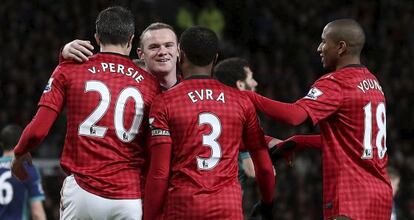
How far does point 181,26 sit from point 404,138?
462 cm

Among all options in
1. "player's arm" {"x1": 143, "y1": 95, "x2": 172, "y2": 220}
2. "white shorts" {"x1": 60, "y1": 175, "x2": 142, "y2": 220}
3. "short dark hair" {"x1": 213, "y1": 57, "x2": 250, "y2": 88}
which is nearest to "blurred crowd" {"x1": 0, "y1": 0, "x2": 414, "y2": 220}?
"short dark hair" {"x1": 213, "y1": 57, "x2": 250, "y2": 88}

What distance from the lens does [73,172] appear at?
19.2ft

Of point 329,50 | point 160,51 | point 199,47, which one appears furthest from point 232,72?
point 199,47

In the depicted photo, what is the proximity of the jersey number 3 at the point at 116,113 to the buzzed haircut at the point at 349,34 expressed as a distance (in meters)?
1.37

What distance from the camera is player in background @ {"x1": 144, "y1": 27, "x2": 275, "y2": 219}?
18.4ft

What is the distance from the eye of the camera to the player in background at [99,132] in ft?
19.1

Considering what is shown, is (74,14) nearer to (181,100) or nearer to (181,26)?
(181,26)

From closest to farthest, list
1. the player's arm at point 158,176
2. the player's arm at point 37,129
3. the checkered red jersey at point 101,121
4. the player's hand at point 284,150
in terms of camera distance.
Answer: the player's arm at point 158,176 < the player's arm at point 37,129 < the checkered red jersey at point 101,121 < the player's hand at point 284,150

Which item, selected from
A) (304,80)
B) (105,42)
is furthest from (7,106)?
(105,42)

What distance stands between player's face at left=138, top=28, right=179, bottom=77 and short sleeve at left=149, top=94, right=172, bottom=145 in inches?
33.3

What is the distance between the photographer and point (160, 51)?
6.48 m

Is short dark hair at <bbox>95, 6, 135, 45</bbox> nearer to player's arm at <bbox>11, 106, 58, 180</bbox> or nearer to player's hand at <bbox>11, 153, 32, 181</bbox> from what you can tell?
player's arm at <bbox>11, 106, 58, 180</bbox>

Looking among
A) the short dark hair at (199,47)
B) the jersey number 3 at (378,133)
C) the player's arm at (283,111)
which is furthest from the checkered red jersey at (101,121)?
the jersey number 3 at (378,133)

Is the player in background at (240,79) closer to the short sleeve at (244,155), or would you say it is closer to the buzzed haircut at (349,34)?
the short sleeve at (244,155)
